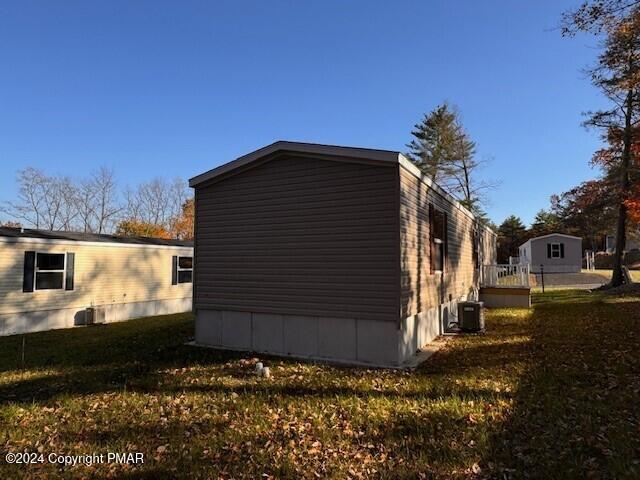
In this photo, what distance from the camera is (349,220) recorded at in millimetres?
7773

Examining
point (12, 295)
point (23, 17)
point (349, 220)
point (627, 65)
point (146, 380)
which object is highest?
point (23, 17)

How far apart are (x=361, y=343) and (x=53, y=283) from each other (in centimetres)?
1096

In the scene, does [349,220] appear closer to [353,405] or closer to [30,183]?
[353,405]

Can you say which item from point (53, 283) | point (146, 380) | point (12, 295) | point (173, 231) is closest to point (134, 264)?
point (53, 283)

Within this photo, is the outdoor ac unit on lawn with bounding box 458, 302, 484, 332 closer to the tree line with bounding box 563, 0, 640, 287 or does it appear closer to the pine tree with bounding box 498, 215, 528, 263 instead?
the tree line with bounding box 563, 0, 640, 287

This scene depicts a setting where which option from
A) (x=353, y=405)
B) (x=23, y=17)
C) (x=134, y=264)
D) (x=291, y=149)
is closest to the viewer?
(x=353, y=405)

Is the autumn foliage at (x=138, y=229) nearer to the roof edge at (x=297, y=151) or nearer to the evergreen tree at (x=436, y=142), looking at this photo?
the evergreen tree at (x=436, y=142)

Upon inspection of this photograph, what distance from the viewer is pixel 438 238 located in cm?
1050

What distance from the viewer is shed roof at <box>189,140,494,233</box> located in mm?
7375

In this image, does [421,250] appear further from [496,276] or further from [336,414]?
[496,276]

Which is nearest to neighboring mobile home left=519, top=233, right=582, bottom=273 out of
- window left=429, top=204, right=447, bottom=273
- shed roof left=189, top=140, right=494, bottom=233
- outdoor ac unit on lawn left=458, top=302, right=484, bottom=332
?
window left=429, top=204, right=447, bottom=273

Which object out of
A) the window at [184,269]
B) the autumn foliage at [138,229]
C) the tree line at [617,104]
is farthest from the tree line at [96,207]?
the tree line at [617,104]

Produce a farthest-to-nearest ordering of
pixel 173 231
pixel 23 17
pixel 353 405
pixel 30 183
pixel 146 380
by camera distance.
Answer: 1. pixel 173 231
2. pixel 30 183
3. pixel 23 17
4. pixel 146 380
5. pixel 353 405

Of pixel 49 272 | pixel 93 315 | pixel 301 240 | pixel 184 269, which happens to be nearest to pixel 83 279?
pixel 49 272
